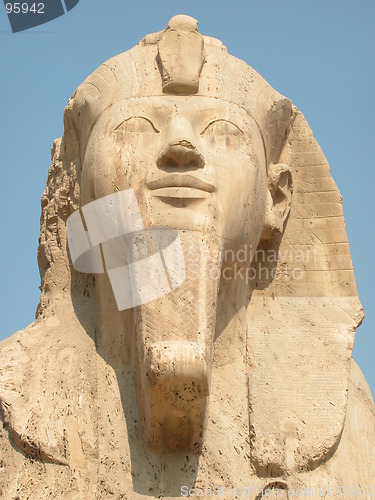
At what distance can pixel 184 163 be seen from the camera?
6309 millimetres

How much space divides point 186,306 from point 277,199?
1.33 m

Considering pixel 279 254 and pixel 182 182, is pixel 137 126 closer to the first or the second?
pixel 182 182

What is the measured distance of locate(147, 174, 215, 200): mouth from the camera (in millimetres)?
6238

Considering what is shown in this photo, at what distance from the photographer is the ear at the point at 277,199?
22.4 ft

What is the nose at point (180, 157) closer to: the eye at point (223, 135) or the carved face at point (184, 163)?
the carved face at point (184, 163)

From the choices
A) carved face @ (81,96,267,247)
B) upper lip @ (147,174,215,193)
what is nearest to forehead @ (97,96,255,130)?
carved face @ (81,96,267,247)

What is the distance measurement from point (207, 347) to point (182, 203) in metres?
0.79

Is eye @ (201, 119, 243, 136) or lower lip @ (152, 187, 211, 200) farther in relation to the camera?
eye @ (201, 119, 243, 136)

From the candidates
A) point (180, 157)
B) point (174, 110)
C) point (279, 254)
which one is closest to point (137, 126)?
point (174, 110)

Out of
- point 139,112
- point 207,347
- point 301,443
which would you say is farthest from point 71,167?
point 301,443

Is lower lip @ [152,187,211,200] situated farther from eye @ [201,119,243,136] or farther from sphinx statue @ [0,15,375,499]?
eye @ [201,119,243,136]

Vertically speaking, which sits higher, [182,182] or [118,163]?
[118,163]

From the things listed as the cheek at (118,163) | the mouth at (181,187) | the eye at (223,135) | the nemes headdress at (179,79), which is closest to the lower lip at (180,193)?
the mouth at (181,187)

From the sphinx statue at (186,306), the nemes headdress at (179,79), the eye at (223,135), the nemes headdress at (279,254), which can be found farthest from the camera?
the nemes headdress at (179,79)
